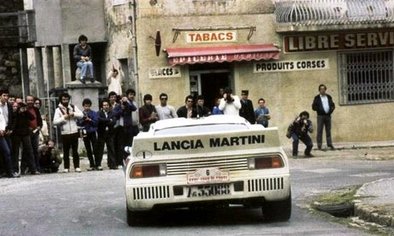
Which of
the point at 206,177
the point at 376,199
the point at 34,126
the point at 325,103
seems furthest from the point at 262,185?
the point at 325,103

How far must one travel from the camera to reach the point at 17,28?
32.0m

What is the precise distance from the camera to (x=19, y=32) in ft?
104

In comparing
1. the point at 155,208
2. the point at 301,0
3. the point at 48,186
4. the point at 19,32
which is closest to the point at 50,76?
the point at 19,32

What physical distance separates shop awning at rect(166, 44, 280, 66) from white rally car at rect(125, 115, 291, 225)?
14.4 m

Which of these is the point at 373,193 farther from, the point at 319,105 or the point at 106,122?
the point at 319,105

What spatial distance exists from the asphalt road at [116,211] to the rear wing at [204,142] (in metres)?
0.96

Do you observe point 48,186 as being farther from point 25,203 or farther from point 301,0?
point 301,0

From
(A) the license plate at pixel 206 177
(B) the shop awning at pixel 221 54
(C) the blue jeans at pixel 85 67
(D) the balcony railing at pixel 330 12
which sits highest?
(D) the balcony railing at pixel 330 12

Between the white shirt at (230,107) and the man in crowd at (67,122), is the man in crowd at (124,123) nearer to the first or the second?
the man in crowd at (67,122)

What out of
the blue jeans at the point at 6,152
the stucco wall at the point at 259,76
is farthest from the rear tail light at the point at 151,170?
the stucco wall at the point at 259,76

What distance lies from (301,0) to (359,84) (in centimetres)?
300

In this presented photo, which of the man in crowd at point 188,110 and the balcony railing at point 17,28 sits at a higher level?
the balcony railing at point 17,28

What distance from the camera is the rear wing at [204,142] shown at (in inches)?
455

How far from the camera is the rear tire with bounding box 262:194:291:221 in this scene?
38.8ft
